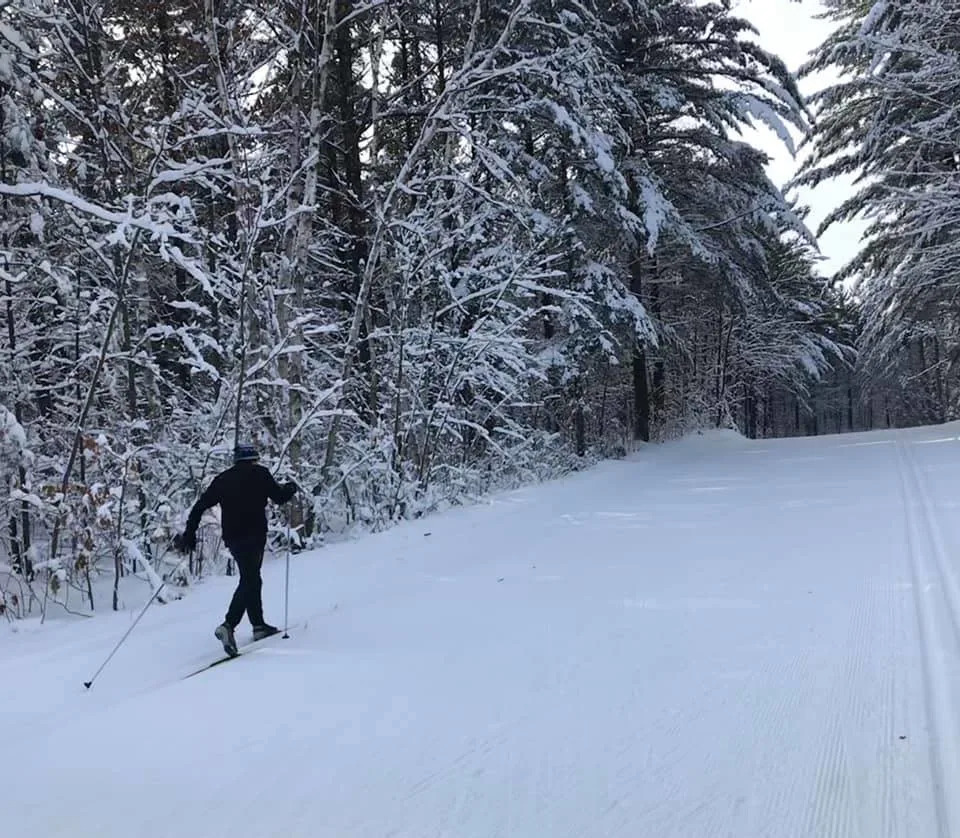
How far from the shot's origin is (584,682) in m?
4.47

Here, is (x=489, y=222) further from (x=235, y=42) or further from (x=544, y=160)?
(x=235, y=42)

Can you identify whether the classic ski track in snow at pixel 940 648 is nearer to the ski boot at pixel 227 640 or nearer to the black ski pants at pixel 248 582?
the ski boot at pixel 227 640

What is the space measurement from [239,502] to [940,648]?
199 inches

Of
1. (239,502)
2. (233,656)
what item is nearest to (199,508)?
(239,502)

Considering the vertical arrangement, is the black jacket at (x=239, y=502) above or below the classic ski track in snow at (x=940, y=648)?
above

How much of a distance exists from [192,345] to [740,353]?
92.5 feet

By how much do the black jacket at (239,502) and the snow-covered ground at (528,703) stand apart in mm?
858

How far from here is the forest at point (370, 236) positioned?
7.65 m

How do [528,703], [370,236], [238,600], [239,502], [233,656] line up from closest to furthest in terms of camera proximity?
[528,703]
[233,656]
[238,600]
[239,502]
[370,236]

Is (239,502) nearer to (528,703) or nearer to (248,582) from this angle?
(248,582)

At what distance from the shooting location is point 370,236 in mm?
11320

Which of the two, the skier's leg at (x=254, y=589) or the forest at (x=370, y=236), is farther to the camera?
the forest at (x=370, y=236)

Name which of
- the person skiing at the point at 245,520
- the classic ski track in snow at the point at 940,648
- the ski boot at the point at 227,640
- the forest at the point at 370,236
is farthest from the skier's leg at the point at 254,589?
the classic ski track in snow at the point at 940,648

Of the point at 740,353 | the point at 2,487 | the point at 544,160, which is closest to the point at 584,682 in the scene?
the point at 2,487
